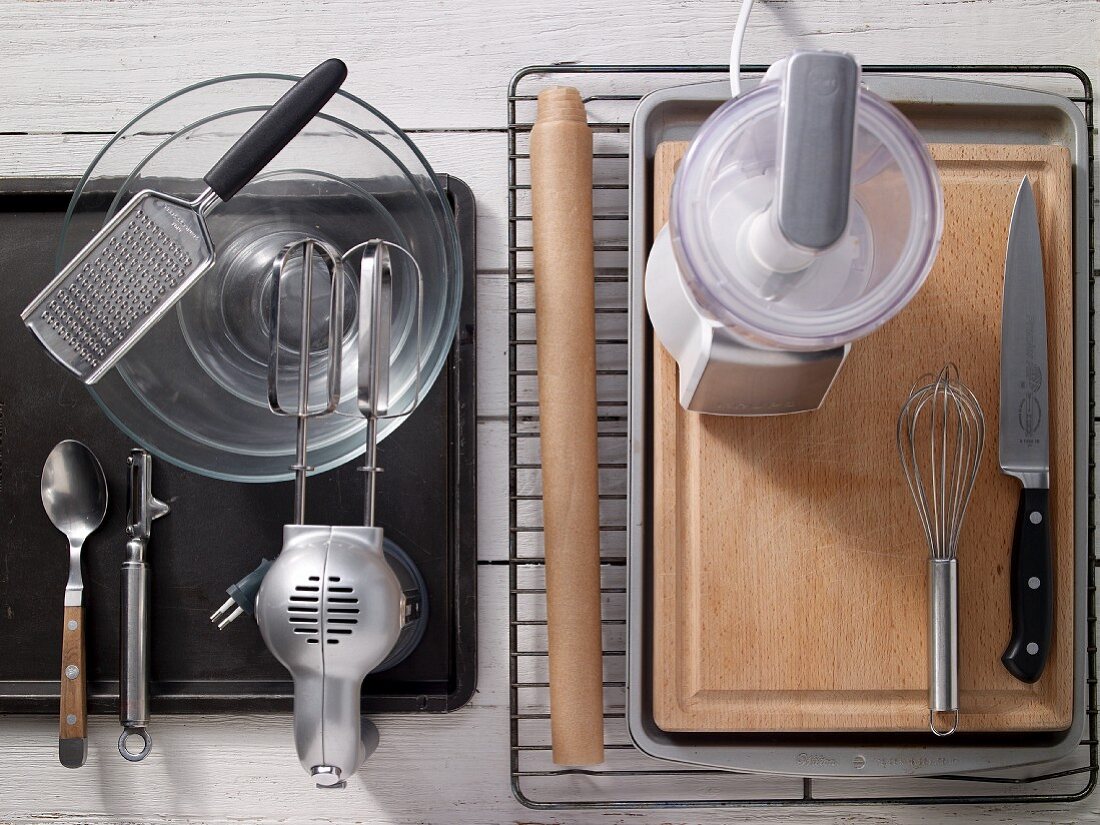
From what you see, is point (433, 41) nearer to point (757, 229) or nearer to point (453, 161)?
point (453, 161)

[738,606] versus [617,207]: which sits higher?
[617,207]

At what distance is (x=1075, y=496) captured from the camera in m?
→ 0.48

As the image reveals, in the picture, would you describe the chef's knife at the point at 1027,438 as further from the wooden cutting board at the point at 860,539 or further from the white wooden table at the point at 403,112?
the white wooden table at the point at 403,112

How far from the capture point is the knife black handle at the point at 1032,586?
468 millimetres

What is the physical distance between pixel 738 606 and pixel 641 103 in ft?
0.93

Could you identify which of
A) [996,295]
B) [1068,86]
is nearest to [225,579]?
[996,295]

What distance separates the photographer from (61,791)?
55 centimetres

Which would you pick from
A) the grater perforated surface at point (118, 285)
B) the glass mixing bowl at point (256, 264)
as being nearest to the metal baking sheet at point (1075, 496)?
the glass mixing bowl at point (256, 264)

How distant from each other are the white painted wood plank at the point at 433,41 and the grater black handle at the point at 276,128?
3.9 inches

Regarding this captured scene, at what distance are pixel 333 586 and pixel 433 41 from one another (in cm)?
34

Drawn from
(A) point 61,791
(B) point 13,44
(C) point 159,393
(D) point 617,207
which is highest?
(B) point 13,44

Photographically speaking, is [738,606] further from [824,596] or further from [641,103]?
[641,103]

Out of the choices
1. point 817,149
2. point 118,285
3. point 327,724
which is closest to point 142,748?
point 327,724

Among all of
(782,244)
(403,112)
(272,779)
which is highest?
(403,112)
